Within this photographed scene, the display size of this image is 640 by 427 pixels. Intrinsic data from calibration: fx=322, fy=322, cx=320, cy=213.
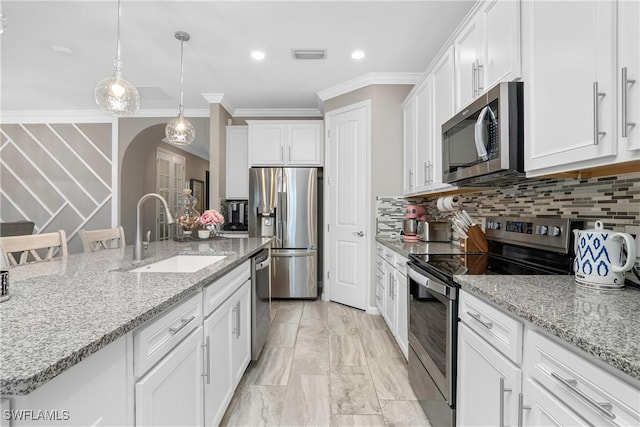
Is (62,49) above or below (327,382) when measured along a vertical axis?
above

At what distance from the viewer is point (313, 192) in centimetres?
409

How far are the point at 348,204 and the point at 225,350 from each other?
7.90 feet

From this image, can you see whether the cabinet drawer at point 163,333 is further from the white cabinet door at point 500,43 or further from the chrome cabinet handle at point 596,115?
the white cabinet door at point 500,43

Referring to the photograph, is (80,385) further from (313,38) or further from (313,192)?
(313,192)

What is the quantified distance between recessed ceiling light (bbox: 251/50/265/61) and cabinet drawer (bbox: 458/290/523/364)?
9.20ft

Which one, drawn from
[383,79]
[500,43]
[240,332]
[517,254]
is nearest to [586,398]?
[517,254]

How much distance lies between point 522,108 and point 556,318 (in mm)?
1015

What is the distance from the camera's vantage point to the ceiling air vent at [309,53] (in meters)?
3.02

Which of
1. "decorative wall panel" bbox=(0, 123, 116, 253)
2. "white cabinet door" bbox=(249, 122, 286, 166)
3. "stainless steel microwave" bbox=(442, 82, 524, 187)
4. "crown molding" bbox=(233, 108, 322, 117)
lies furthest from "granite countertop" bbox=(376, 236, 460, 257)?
"decorative wall panel" bbox=(0, 123, 116, 253)

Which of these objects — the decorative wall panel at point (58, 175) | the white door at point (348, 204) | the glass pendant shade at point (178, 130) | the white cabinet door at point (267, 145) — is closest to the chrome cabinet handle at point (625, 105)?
the white door at point (348, 204)

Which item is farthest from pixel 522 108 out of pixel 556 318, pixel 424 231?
pixel 424 231

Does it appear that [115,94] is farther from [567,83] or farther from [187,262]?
[567,83]

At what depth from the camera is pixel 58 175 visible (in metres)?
5.06

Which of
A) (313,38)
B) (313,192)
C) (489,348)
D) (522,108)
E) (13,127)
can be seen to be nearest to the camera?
(489,348)
